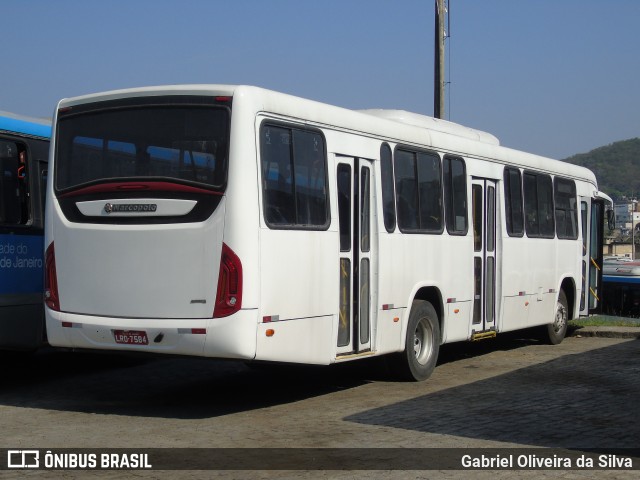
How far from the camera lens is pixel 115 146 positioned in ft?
34.6

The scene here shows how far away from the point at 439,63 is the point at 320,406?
43.5ft

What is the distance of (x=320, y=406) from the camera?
11.3 m

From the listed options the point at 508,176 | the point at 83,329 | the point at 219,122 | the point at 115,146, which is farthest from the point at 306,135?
the point at 508,176

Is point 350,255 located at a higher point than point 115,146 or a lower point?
lower

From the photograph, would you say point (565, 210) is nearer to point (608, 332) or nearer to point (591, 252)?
point (591, 252)

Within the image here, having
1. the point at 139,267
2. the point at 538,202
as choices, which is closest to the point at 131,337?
the point at 139,267

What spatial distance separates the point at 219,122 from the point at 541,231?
341 inches

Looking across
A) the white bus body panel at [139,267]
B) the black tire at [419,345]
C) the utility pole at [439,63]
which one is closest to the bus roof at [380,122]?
Result: the white bus body panel at [139,267]

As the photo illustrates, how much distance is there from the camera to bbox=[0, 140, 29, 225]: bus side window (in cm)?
1206

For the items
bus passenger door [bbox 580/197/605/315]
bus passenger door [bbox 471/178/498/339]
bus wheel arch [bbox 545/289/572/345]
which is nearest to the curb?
bus passenger door [bbox 580/197/605/315]

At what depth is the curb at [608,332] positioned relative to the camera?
764 inches

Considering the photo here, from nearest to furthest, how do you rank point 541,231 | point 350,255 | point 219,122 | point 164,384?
point 219,122 < point 350,255 < point 164,384 < point 541,231

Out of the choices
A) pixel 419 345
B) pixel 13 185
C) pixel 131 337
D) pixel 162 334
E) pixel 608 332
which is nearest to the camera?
pixel 162 334

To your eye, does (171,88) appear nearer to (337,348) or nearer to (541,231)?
(337,348)
